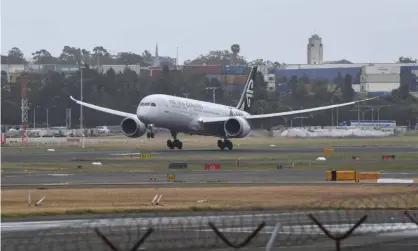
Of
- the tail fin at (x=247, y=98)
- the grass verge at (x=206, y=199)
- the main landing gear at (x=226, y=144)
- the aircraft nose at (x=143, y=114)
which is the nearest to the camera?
the grass verge at (x=206, y=199)

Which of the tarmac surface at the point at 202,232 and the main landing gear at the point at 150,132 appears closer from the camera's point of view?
the tarmac surface at the point at 202,232

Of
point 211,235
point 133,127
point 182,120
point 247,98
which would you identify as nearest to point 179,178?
point 211,235

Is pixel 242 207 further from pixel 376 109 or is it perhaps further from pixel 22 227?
pixel 376 109

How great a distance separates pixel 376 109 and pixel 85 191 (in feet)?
399

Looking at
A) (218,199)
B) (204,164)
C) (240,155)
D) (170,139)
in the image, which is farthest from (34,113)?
(218,199)

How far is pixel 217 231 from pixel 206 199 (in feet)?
67.1

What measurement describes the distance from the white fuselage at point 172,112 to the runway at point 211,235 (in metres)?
52.3

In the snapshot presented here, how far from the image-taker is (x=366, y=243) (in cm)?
2564

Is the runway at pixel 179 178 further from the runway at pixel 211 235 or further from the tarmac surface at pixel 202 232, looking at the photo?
the runway at pixel 211 235

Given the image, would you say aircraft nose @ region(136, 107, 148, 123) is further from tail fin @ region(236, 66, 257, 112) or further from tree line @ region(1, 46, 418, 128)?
tree line @ region(1, 46, 418, 128)

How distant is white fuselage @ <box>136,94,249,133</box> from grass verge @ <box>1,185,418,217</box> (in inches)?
1412

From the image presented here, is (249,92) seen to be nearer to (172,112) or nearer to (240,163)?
(172,112)

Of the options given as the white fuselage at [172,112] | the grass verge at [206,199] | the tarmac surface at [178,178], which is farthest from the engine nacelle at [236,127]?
the grass verge at [206,199]

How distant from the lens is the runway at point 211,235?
2398cm
